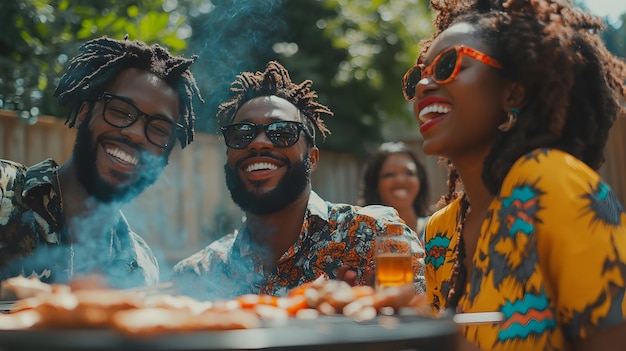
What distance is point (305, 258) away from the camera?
3850 mm

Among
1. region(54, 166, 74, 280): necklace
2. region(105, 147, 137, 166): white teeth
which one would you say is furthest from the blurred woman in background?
region(54, 166, 74, 280): necklace

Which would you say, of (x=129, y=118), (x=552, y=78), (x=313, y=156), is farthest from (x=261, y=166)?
(x=552, y=78)

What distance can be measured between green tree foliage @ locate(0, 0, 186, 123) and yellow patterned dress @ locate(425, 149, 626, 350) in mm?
4796

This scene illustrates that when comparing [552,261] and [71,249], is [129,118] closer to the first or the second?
[71,249]

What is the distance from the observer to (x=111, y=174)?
12.2 ft

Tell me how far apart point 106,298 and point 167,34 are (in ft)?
16.9

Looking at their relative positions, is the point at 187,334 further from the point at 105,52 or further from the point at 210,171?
the point at 210,171

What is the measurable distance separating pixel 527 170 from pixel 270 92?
227cm

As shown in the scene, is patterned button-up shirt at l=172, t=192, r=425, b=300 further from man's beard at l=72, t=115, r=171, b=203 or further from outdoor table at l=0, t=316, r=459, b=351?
outdoor table at l=0, t=316, r=459, b=351

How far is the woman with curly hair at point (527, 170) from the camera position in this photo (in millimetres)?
2037

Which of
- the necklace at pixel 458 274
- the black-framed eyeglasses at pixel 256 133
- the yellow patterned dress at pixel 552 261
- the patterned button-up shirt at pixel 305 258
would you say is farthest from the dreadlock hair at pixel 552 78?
the black-framed eyeglasses at pixel 256 133

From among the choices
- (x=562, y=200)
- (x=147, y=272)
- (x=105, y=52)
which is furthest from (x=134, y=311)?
(x=105, y=52)

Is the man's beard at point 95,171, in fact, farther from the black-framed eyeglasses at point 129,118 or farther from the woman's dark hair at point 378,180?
the woman's dark hair at point 378,180

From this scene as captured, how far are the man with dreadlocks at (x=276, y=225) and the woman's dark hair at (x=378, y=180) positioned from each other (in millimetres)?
2731
